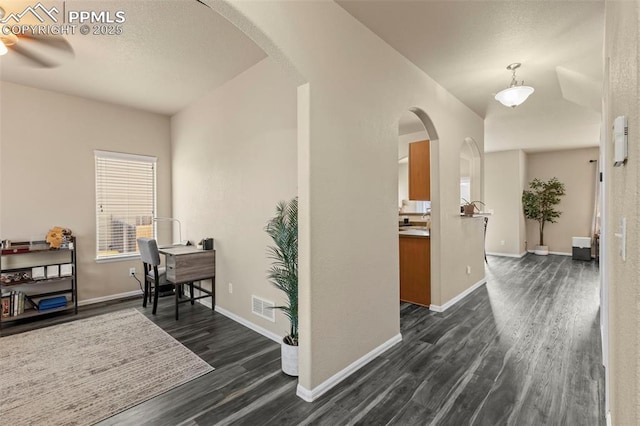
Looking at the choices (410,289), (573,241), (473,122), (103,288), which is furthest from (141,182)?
(573,241)

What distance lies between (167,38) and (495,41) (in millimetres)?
3114

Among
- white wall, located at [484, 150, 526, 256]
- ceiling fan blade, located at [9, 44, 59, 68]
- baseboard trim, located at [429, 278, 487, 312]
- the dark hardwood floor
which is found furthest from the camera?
white wall, located at [484, 150, 526, 256]

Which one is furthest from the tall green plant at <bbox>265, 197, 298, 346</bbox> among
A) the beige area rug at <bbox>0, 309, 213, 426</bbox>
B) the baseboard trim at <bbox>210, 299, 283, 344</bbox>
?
the beige area rug at <bbox>0, 309, 213, 426</bbox>

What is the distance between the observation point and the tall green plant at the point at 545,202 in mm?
7984

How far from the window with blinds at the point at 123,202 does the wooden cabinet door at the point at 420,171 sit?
418 cm

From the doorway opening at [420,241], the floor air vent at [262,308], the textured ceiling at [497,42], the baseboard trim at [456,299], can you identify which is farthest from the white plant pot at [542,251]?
the floor air vent at [262,308]

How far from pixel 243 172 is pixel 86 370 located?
2329mm

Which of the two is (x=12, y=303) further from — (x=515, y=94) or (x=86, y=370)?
(x=515, y=94)

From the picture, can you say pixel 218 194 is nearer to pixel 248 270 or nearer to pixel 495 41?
pixel 248 270

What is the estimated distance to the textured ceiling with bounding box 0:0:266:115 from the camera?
242 centimetres

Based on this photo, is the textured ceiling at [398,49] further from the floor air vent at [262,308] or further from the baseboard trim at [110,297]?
the baseboard trim at [110,297]

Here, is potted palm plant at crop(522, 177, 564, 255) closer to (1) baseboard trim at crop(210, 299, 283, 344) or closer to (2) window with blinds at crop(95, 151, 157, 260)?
(1) baseboard trim at crop(210, 299, 283, 344)

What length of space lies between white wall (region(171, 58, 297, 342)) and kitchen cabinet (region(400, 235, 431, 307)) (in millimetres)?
1921

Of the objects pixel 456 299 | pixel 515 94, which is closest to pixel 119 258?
pixel 456 299
